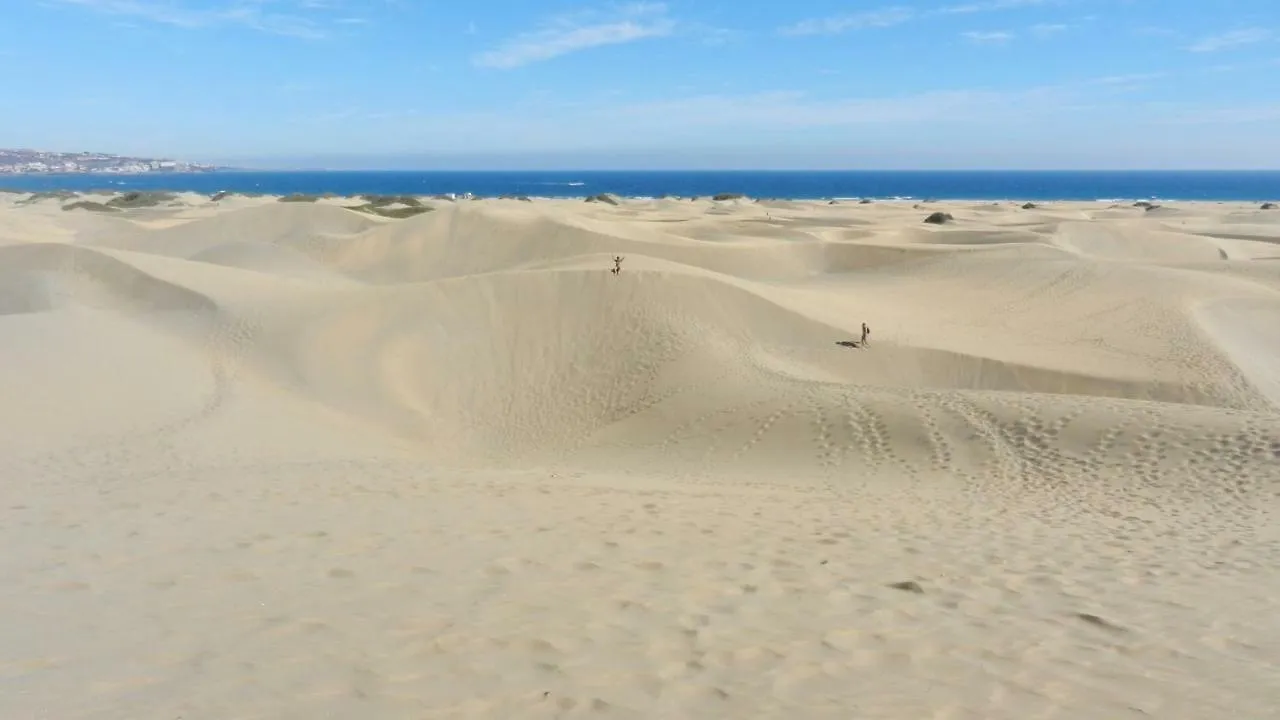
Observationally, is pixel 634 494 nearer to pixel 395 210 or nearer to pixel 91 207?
pixel 395 210

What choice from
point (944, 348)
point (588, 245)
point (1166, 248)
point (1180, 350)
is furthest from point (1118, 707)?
point (1166, 248)

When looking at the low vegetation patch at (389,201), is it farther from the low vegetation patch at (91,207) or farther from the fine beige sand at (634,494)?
the fine beige sand at (634,494)

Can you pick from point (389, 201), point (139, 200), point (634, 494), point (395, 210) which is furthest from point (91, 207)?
point (634, 494)

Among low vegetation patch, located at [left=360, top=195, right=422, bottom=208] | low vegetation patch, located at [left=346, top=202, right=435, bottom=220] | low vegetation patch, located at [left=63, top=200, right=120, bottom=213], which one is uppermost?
low vegetation patch, located at [left=360, top=195, right=422, bottom=208]

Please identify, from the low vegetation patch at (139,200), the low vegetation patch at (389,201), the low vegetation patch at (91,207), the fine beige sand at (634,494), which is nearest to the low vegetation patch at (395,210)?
the low vegetation patch at (389,201)

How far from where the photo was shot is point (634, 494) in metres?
8.59

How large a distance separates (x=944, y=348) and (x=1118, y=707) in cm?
1277

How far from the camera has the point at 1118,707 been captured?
399cm

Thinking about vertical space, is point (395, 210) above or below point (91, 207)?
above

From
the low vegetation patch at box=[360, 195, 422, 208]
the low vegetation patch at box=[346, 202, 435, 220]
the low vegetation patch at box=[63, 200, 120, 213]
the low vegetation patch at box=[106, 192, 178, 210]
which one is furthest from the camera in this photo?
the low vegetation patch at box=[106, 192, 178, 210]

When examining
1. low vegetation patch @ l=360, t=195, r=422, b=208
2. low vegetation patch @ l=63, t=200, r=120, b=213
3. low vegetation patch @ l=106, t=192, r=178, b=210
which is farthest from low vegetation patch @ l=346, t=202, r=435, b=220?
low vegetation patch @ l=106, t=192, r=178, b=210

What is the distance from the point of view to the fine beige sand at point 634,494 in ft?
13.9

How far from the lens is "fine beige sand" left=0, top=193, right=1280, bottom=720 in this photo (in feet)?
13.9

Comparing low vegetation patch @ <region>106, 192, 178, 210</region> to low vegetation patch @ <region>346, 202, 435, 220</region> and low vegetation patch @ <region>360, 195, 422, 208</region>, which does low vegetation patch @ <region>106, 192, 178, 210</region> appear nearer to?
low vegetation patch @ <region>360, 195, 422, 208</region>
